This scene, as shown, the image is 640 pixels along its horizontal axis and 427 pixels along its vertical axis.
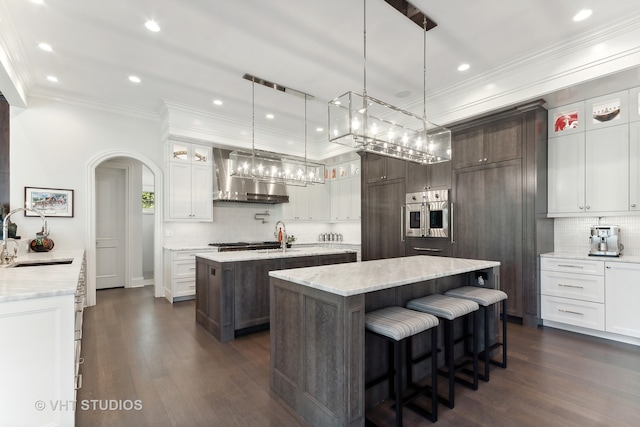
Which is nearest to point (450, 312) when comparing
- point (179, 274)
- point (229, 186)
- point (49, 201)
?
point (179, 274)

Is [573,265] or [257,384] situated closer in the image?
[257,384]

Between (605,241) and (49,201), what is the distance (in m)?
7.22

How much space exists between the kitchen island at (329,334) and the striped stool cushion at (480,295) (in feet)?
0.96

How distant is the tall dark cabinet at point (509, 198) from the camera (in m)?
3.82

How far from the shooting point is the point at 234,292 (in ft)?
11.7

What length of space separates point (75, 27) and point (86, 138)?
2351 millimetres

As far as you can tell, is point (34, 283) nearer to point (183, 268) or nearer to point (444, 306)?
point (444, 306)

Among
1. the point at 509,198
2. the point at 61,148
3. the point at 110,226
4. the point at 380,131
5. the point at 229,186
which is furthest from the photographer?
the point at 110,226

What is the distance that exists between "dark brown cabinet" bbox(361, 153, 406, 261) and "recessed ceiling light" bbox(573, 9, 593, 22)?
9.05 ft

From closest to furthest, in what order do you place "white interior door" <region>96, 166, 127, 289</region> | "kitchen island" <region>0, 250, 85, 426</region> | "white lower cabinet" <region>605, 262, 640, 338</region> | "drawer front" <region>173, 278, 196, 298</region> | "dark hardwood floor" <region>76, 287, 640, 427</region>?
"kitchen island" <region>0, 250, 85, 426</region>, "dark hardwood floor" <region>76, 287, 640, 427</region>, "white lower cabinet" <region>605, 262, 640, 338</region>, "drawer front" <region>173, 278, 196, 298</region>, "white interior door" <region>96, 166, 127, 289</region>

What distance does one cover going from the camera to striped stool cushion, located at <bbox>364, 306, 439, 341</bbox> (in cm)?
188

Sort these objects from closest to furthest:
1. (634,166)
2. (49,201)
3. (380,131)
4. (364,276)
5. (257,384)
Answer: (364,276), (257,384), (380,131), (634,166), (49,201)

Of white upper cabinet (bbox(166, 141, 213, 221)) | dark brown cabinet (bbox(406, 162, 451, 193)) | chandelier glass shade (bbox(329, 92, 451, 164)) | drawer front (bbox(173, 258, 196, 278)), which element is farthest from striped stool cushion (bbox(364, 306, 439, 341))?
white upper cabinet (bbox(166, 141, 213, 221))

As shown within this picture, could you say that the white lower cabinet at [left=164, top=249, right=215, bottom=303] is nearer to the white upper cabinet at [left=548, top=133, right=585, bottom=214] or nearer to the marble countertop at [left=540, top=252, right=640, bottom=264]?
the marble countertop at [left=540, top=252, right=640, bottom=264]
